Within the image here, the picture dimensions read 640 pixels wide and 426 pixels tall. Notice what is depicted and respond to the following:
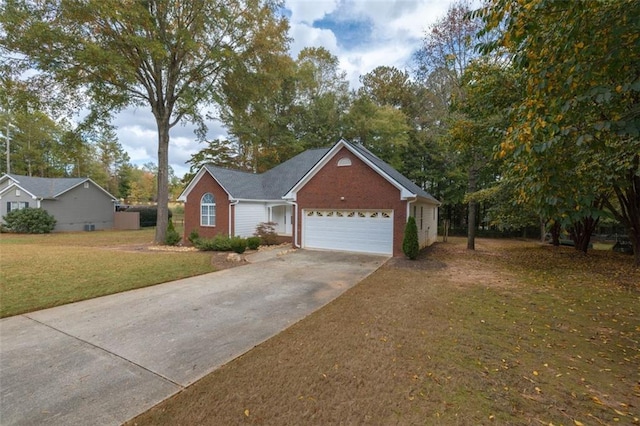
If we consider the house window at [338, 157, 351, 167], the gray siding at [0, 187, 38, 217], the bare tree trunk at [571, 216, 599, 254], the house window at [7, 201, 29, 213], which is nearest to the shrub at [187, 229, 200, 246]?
the house window at [338, 157, 351, 167]

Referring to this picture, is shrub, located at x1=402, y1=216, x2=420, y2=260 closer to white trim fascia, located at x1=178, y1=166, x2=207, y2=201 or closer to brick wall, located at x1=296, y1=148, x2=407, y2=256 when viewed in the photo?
brick wall, located at x1=296, y1=148, x2=407, y2=256

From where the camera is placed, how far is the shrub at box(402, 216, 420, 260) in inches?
452

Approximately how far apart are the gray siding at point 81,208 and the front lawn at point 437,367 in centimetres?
2896

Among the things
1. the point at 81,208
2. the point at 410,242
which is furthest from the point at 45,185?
the point at 410,242

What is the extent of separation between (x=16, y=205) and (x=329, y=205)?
91.0 feet

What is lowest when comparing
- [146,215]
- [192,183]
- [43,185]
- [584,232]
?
[584,232]

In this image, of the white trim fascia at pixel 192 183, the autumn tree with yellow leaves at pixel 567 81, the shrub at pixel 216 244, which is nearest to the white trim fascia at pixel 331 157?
the shrub at pixel 216 244

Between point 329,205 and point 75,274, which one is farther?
point 329,205

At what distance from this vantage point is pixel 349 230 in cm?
1366

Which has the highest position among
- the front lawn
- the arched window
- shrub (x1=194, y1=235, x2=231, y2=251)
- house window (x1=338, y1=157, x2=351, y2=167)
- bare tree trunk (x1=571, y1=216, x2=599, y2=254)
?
house window (x1=338, y1=157, x2=351, y2=167)

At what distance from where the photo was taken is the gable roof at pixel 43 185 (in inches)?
930

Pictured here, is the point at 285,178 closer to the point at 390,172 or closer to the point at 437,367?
the point at 390,172

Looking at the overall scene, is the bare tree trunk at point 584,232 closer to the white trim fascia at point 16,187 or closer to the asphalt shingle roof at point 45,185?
the asphalt shingle roof at point 45,185

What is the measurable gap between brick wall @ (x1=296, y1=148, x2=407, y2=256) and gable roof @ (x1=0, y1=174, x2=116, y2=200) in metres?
23.0
